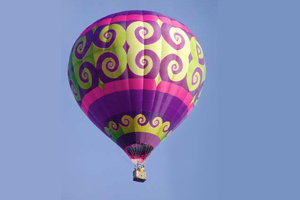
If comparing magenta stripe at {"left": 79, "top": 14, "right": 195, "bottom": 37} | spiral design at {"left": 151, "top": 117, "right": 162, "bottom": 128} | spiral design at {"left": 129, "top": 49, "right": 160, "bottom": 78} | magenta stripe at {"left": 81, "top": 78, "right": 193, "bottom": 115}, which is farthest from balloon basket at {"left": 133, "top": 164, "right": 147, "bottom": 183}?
magenta stripe at {"left": 79, "top": 14, "right": 195, "bottom": 37}

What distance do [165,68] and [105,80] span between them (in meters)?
1.80

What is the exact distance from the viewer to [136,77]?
27.6 m

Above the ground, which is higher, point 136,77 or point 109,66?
point 109,66

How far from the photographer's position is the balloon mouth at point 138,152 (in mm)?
27859

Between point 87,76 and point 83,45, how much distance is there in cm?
102

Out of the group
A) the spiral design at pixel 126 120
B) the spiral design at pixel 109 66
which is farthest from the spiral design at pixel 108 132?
the spiral design at pixel 109 66

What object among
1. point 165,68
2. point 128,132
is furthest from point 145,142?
point 165,68

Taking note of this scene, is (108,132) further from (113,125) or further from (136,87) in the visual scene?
(136,87)

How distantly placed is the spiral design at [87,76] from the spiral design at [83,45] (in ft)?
1.21

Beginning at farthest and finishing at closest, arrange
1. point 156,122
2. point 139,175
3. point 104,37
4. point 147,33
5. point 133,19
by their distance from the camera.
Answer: point 133,19
point 104,37
point 147,33
point 156,122
point 139,175

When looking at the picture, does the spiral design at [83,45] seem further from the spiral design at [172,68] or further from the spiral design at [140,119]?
the spiral design at [140,119]

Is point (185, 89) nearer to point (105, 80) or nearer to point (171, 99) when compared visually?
point (171, 99)

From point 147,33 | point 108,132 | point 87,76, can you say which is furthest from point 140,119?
point 147,33

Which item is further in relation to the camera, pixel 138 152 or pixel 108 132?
pixel 108 132
